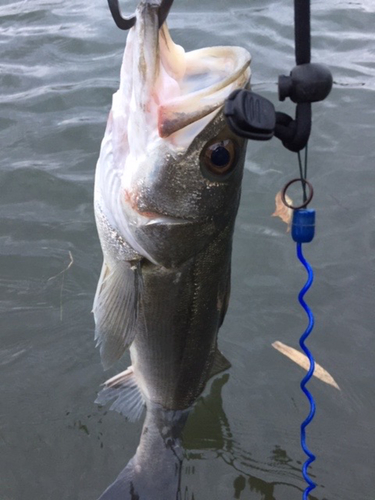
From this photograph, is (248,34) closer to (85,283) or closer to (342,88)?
(342,88)

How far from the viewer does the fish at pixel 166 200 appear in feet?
6.56

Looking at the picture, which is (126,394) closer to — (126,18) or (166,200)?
(166,200)

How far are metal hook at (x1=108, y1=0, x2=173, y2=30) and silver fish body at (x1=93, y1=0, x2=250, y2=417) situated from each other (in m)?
0.03

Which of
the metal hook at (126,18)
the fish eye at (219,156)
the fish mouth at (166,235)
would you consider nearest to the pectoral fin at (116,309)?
the fish mouth at (166,235)

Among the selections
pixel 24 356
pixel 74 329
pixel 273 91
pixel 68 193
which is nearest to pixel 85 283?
pixel 74 329

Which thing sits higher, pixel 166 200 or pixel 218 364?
pixel 166 200

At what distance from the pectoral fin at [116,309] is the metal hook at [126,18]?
83cm

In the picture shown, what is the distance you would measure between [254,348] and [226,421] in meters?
0.53

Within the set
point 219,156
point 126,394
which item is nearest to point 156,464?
point 126,394

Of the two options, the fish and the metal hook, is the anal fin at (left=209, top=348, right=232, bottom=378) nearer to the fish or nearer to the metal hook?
the fish

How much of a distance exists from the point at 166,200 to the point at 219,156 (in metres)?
0.23

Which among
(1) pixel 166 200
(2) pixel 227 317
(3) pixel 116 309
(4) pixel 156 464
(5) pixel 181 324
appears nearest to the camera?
(1) pixel 166 200

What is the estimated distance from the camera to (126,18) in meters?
1.95

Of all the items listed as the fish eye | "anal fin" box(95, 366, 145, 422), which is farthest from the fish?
"anal fin" box(95, 366, 145, 422)
